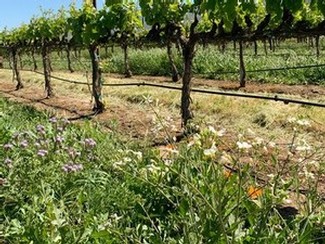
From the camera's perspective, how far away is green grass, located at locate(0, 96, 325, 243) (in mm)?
2773

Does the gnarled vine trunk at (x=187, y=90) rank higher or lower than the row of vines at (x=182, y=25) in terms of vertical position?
lower

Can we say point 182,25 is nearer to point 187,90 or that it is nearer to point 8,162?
point 187,90

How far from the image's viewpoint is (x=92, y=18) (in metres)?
12.5

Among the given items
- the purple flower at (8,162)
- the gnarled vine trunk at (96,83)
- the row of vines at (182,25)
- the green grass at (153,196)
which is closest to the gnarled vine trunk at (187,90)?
the row of vines at (182,25)

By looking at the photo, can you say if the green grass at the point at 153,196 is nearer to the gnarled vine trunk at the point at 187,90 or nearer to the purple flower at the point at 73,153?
the purple flower at the point at 73,153

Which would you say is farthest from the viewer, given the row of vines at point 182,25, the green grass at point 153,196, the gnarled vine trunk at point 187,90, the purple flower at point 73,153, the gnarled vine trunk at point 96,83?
the gnarled vine trunk at point 96,83

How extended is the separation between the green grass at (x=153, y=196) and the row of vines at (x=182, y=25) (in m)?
2.21

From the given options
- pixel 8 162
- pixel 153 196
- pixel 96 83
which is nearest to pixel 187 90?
pixel 96 83

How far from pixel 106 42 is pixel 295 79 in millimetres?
7727

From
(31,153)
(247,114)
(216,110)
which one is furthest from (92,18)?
(31,153)

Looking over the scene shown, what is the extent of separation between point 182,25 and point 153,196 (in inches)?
245

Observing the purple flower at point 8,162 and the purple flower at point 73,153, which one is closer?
the purple flower at point 8,162

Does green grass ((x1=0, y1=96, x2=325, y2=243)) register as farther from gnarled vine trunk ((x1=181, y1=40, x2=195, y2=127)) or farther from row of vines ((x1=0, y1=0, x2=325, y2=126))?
gnarled vine trunk ((x1=181, y1=40, x2=195, y2=127))

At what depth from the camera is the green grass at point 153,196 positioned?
277cm
